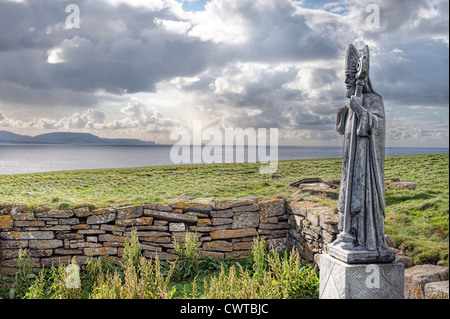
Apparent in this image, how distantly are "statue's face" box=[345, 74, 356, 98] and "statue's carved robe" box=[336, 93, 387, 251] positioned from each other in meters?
0.30

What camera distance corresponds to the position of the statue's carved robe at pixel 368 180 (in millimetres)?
4031

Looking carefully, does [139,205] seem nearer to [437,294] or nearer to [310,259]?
[310,259]

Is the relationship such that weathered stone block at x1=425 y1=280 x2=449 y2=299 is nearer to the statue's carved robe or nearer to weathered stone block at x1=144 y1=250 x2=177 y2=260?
the statue's carved robe

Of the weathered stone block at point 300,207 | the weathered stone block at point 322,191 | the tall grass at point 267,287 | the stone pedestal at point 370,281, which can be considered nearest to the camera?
the stone pedestal at point 370,281

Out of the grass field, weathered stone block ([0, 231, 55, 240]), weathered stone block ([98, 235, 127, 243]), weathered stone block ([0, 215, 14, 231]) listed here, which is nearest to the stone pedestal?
the grass field

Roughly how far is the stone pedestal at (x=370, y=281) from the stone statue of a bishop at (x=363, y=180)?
0.29 feet

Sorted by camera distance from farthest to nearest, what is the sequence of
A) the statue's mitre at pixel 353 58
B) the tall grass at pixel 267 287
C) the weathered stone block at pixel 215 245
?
the weathered stone block at pixel 215 245, the tall grass at pixel 267 287, the statue's mitre at pixel 353 58

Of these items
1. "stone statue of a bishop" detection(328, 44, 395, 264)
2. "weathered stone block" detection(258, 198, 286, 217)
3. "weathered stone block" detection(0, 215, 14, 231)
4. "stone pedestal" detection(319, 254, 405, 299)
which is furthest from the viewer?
"weathered stone block" detection(258, 198, 286, 217)

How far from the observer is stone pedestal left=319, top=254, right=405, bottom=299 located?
3.88 meters

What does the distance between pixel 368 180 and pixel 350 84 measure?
128 cm

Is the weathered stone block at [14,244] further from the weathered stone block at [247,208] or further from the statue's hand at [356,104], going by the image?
the statue's hand at [356,104]

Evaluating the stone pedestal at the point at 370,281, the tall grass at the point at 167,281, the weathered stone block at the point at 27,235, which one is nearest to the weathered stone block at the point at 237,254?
the tall grass at the point at 167,281

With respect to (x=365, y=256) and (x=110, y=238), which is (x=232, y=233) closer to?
(x=110, y=238)

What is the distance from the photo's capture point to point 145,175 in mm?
12578
